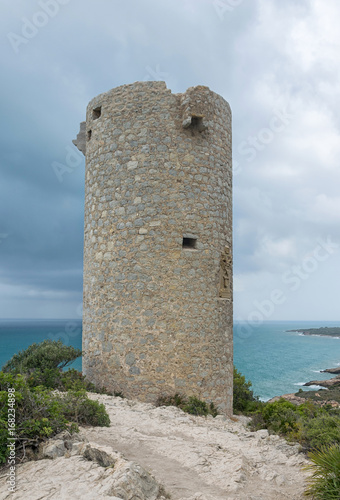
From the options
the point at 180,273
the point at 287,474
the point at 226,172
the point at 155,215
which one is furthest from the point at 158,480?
the point at 226,172

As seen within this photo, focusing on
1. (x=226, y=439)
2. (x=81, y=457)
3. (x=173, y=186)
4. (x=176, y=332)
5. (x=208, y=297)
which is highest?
(x=173, y=186)

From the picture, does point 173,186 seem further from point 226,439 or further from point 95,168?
point 226,439

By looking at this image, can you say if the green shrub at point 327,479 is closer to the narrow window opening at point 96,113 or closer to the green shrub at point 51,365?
the green shrub at point 51,365

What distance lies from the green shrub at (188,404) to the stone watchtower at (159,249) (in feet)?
0.46

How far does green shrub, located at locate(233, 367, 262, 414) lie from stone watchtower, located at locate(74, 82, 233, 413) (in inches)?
47.9

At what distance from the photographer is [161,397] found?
25.3ft

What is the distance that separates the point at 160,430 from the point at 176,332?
226 centimetres

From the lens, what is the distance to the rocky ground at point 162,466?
350cm

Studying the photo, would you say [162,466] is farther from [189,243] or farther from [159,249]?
[189,243]

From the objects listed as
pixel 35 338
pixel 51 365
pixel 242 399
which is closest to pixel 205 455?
pixel 51 365

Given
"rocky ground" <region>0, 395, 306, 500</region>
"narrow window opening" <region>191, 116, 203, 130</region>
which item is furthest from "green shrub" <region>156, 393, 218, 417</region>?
"narrow window opening" <region>191, 116, 203, 130</region>

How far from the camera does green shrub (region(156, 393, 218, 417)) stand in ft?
24.4

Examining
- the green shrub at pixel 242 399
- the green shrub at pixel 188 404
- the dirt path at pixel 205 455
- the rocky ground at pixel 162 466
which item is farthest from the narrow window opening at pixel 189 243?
the green shrub at pixel 242 399

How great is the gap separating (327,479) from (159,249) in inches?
204
